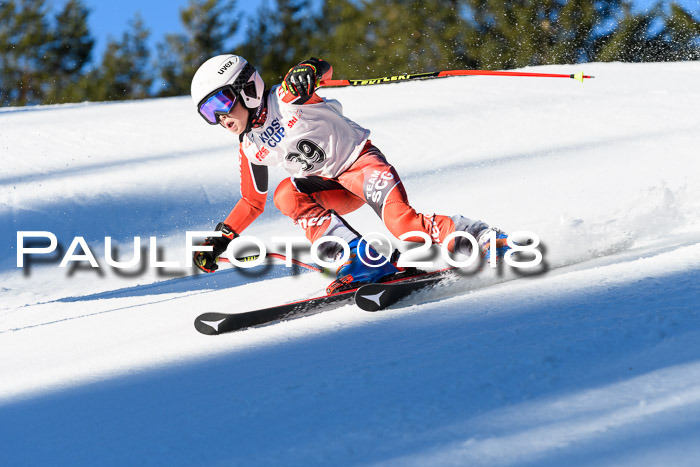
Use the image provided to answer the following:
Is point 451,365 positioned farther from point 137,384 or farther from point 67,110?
point 67,110

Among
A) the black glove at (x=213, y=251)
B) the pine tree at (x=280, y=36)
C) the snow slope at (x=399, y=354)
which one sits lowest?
the snow slope at (x=399, y=354)

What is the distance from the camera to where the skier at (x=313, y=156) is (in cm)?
302

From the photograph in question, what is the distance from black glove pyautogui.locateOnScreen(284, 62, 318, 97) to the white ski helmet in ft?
0.42

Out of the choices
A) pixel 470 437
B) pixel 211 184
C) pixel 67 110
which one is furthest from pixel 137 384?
pixel 67 110

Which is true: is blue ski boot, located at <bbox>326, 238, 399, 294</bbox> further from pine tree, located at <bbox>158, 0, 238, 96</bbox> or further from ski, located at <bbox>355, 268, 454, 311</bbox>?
pine tree, located at <bbox>158, 0, 238, 96</bbox>

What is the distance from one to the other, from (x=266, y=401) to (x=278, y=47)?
24.0m

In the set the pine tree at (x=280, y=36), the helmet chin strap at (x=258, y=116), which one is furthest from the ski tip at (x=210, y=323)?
the pine tree at (x=280, y=36)

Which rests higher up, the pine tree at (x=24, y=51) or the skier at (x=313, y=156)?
the pine tree at (x=24, y=51)

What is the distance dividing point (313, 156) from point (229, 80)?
1.50 feet

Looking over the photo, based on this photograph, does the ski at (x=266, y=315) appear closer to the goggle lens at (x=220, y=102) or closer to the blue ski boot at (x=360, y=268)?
the blue ski boot at (x=360, y=268)

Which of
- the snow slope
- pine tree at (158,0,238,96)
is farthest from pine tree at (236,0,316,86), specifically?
the snow slope

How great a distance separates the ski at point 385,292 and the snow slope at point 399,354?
5 cm

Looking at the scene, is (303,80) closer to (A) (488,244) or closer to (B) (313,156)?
(B) (313,156)

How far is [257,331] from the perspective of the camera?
9.09 ft
